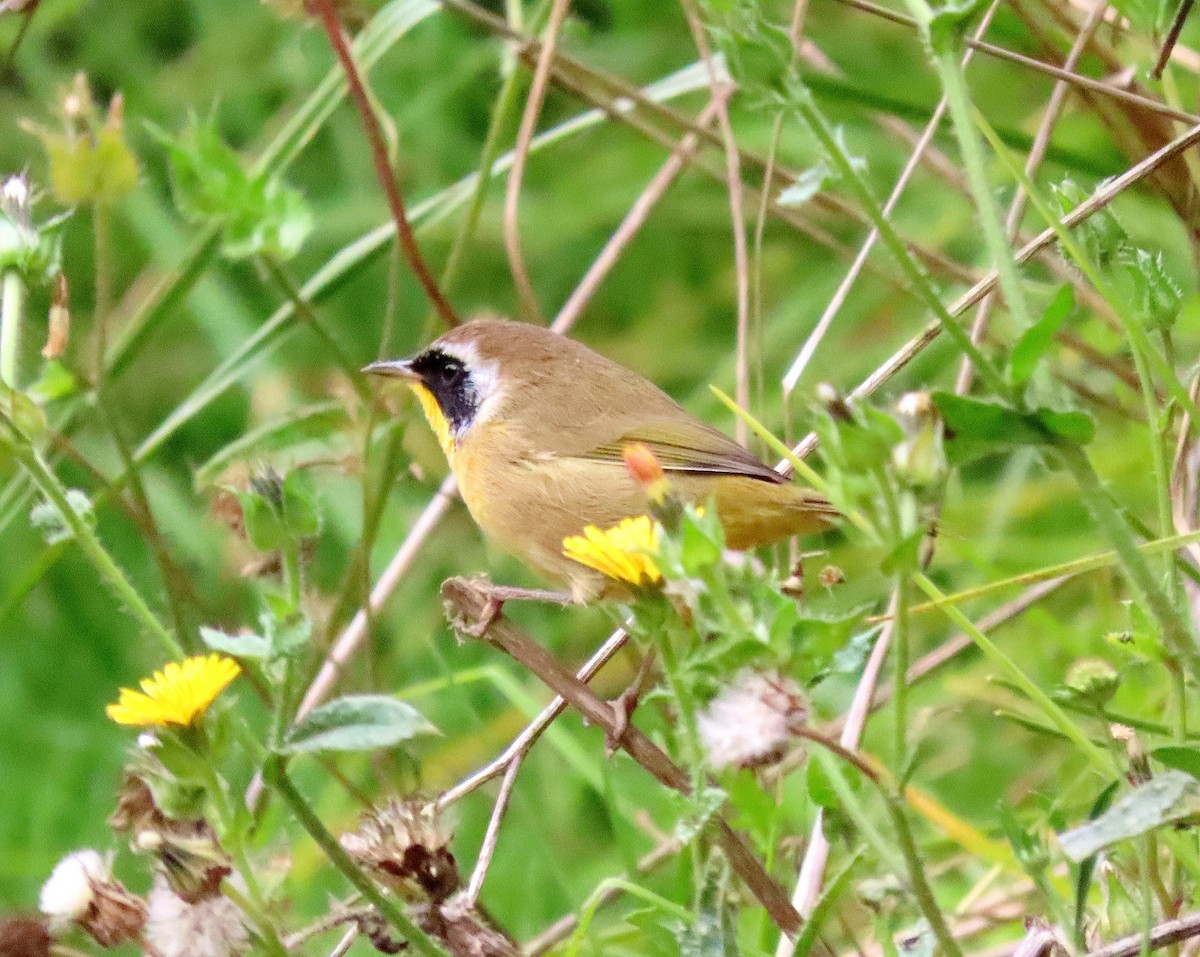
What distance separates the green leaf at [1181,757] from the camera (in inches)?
46.1

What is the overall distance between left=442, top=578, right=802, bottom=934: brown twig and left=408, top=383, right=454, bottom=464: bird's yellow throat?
1.04m

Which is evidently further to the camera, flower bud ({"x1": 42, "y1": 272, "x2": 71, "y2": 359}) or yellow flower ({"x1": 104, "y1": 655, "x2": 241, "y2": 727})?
flower bud ({"x1": 42, "y1": 272, "x2": 71, "y2": 359})

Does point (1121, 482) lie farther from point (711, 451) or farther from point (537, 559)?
point (537, 559)

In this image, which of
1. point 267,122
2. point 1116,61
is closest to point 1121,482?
point 1116,61

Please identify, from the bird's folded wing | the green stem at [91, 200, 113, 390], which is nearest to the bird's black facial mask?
the bird's folded wing

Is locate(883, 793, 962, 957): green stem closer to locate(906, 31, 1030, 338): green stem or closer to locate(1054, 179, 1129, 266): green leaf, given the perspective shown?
locate(906, 31, 1030, 338): green stem

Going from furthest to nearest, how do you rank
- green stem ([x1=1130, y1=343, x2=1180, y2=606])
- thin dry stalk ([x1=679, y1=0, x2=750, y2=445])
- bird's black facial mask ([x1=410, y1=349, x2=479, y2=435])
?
bird's black facial mask ([x1=410, y1=349, x2=479, y2=435])
thin dry stalk ([x1=679, y1=0, x2=750, y2=445])
green stem ([x1=1130, y1=343, x2=1180, y2=606])

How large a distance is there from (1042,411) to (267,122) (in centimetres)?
378

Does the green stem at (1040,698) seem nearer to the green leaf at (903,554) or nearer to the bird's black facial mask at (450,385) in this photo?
the green leaf at (903,554)

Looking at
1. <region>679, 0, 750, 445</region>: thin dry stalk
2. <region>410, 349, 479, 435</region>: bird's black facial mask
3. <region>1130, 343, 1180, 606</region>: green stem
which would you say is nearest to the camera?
<region>1130, 343, 1180, 606</region>: green stem

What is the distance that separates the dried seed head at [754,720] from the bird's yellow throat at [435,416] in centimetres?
194

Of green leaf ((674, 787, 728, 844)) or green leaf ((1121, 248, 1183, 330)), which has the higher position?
green leaf ((1121, 248, 1183, 330))

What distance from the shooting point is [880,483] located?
1.04 metres

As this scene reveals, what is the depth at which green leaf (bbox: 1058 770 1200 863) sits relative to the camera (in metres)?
1.08
